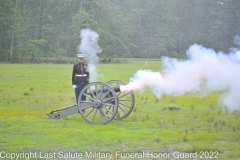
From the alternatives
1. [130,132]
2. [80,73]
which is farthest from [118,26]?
[130,132]

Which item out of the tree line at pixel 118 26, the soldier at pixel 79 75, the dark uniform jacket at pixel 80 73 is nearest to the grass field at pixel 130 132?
the soldier at pixel 79 75

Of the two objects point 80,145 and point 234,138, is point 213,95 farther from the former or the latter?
point 80,145

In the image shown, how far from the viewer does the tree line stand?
59.9m

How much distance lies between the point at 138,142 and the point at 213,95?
457 inches

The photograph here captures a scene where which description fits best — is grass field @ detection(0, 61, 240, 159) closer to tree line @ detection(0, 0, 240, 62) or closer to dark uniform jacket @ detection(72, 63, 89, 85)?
dark uniform jacket @ detection(72, 63, 89, 85)

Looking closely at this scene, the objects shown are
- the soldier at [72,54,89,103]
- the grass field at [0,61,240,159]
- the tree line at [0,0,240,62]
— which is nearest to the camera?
the grass field at [0,61,240,159]

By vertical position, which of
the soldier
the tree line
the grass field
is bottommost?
the grass field

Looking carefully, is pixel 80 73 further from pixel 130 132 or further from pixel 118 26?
pixel 118 26

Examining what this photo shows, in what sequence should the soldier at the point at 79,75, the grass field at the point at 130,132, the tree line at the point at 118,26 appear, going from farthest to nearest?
the tree line at the point at 118,26
the soldier at the point at 79,75
the grass field at the point at 130,132

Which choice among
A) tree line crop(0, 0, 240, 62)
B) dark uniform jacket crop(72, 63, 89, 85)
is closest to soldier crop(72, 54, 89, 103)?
dark uniform jacket crop(72, 63, 89, 85)

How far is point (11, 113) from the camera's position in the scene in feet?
48.4

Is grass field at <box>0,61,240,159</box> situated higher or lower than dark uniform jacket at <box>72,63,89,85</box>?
lower

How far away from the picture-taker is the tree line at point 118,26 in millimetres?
59906

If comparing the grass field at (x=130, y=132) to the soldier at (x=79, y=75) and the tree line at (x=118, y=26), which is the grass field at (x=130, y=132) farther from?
the tree line at (x=118, y=26)
